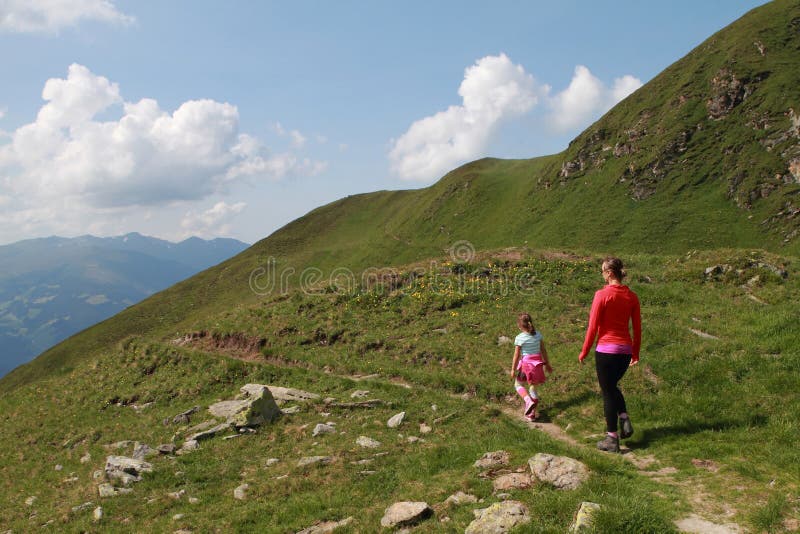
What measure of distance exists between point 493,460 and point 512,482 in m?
1.23

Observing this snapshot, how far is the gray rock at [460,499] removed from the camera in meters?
7.19

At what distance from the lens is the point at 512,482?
7438mm

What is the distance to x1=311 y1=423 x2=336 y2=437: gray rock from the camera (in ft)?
42.3

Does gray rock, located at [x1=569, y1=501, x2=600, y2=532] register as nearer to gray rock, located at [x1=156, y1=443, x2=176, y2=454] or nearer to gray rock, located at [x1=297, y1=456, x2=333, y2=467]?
gray rock, located at [x1=297, y1=456, x2=333, y2=467]

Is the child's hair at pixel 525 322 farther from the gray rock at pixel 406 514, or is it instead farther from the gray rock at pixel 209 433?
the gray rock at pixel 209 433

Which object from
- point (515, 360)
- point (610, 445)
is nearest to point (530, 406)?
point (515, 360)

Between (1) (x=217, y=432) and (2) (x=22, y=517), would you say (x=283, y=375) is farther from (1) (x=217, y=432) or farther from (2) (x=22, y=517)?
(2) (x=22, y=517)

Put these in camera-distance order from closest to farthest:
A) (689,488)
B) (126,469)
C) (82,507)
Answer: (689,488) → (82,507) → (126,469)

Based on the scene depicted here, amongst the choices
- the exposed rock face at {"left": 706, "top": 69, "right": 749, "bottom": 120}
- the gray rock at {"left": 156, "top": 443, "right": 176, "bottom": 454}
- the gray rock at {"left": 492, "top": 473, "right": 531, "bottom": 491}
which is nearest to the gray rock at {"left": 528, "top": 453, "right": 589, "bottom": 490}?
the gray rock at {"left": 492, "top": 473, "right": 531, "bottom": 491}

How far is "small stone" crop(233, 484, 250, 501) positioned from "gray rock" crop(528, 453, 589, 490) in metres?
6.09

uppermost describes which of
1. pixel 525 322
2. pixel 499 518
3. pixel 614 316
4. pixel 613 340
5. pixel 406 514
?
pixel 614 316

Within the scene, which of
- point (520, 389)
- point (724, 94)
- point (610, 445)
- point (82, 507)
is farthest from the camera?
point (724, 94)

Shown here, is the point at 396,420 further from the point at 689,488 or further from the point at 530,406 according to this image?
the point at 689,488

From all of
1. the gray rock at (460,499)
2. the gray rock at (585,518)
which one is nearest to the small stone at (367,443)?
the gray rock at (460,499)
